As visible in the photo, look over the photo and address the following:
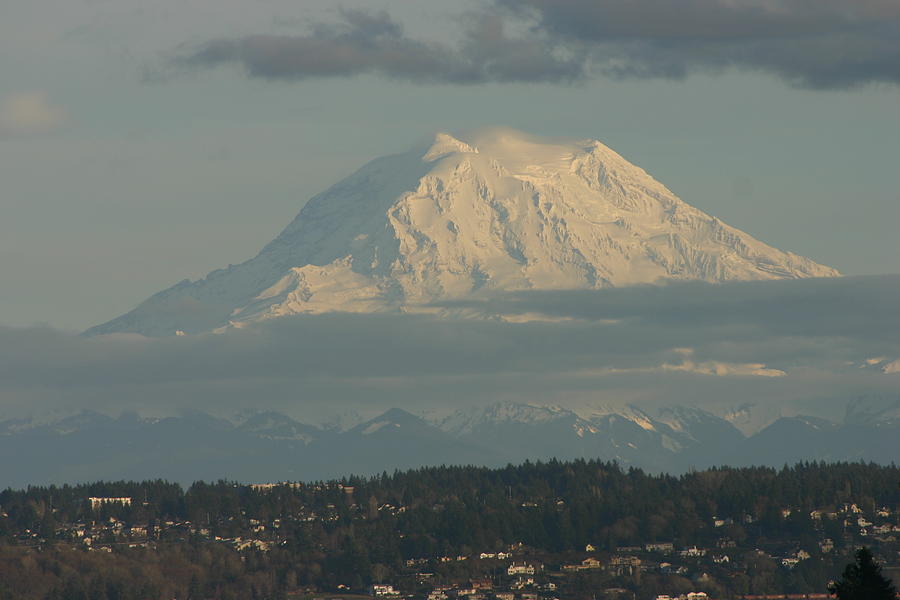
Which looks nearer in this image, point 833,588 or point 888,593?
point 888,593
